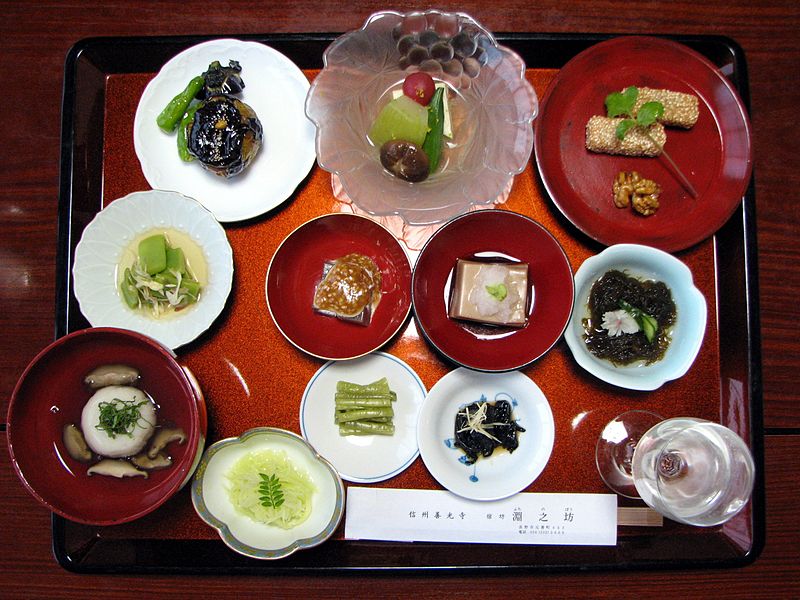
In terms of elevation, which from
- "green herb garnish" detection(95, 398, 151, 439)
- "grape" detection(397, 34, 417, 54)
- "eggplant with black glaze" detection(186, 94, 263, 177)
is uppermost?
"grape" detection(397, 34, 417, 54)

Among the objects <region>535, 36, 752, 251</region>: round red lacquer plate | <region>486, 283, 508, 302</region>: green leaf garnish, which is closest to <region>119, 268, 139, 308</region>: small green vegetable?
<region>486, 283, 508, 302</region>: green leaf garnish

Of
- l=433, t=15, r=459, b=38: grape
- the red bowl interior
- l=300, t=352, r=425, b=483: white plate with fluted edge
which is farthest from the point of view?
l=300, t=352, r=425, b=483: white plate with fluted edge

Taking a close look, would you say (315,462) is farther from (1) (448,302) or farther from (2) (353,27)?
(2) (353,27)

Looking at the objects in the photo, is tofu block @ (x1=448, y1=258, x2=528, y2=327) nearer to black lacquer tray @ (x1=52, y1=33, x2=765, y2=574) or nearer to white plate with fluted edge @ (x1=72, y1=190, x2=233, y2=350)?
black lacquer tray @ (x1=52, y1=33, x2=765, y2=574)

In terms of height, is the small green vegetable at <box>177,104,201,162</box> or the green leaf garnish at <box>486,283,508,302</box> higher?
the small green vegetable at <box>177,104,201,162</box>

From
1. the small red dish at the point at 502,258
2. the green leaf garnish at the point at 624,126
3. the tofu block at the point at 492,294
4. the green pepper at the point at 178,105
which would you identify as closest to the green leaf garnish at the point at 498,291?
the tofu block at the point at 492,294

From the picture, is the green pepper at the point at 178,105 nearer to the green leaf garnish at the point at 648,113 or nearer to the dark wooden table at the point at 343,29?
the dark wooden table at the point at 343,29

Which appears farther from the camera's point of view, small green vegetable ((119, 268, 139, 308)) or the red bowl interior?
small green vegetable ((119, 268, 139, 308))

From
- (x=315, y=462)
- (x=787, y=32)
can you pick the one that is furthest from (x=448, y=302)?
(x=787, y=32)
